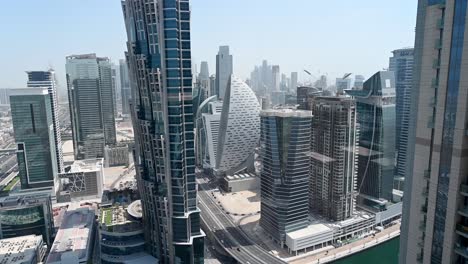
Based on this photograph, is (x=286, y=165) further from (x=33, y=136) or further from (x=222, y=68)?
(x=222, y=68)

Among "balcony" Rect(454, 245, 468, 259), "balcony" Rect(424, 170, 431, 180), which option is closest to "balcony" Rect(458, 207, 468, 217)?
"balcony" Rect(454, 245, 468, 259)

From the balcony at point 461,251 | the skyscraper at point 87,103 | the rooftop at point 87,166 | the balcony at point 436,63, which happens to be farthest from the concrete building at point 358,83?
the skyscraper at point 87,103

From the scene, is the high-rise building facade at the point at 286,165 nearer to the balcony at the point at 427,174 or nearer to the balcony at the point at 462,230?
the balcony at the point at 427,174

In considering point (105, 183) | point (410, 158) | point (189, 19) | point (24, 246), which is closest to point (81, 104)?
point (105, 183)

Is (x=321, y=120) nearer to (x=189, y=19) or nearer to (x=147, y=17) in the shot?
(x=189, y=19)

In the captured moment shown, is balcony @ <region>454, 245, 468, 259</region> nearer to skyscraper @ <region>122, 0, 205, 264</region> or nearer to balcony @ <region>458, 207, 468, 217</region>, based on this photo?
balcony @ <region>458, 207, 468, 217</region>

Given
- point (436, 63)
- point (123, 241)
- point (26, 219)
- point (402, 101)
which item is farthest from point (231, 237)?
point (402, 101)
